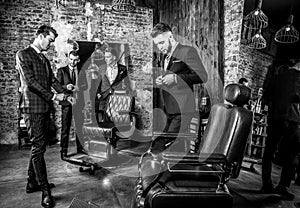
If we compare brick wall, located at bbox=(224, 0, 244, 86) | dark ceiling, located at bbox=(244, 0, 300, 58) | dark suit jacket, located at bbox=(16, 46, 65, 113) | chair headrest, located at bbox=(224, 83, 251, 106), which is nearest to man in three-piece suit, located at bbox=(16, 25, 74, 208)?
dark suit jacket, located at bbox=(16, 46, 65, 113)

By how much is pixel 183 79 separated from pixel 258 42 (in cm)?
157

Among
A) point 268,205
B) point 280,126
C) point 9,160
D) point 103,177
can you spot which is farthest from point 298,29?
point 9,160

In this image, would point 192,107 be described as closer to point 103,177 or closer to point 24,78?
point 103,177

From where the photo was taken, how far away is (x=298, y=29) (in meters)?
2.91

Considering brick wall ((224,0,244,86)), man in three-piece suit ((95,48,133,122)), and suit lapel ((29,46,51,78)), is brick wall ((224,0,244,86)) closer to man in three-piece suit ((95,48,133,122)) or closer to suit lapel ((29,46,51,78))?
suit lapel ((29,46,51,78))

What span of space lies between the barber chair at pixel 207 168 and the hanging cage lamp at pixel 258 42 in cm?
167

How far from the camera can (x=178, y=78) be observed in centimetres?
221

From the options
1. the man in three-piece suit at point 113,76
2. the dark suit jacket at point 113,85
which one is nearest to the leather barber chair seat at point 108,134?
the dark suit jacket at point 113,85

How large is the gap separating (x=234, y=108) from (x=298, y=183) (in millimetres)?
2141

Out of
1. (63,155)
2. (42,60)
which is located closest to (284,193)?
(42,60)

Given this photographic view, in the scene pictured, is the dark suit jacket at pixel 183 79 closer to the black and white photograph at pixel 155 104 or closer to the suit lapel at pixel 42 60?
the black and white photograph at pixel 155 104

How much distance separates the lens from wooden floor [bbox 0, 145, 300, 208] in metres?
2.33

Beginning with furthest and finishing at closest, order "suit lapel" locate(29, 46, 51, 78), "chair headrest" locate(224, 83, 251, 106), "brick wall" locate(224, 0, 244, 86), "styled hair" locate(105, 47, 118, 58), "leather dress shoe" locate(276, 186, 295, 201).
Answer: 1. "styled hair" locate(105, 47, 118, 58)
2. "brick wall" locate(224, 0, 244, 86)
3. "leather dress shoe" locate(276, 186, 295, 201)
4. "suit lapel" locate(29, 46, 51, 78)
5. "chair headrest" locate(224, 83, 251, 106)

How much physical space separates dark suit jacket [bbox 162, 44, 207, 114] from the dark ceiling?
54.7 inches
